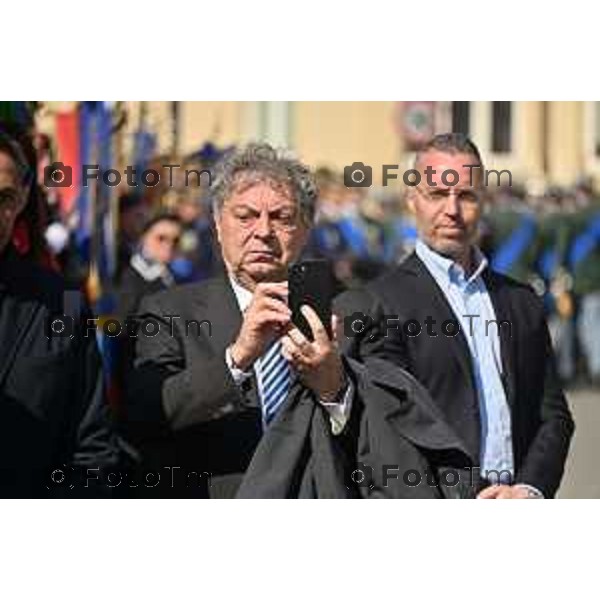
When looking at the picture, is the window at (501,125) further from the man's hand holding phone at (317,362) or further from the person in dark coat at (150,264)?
the person in dark coat at (150,264)

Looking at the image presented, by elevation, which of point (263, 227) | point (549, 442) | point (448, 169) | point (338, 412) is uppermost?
point (448, 169)

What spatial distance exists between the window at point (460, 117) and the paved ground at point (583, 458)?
0.78m

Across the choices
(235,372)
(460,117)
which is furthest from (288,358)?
(460,117)

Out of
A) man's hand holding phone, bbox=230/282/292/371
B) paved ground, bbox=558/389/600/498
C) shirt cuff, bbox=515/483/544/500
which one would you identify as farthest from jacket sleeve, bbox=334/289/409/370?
paved ground, bbox=558/389/600/498

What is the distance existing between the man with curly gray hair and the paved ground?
2.50ft

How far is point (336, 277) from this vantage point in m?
4.36

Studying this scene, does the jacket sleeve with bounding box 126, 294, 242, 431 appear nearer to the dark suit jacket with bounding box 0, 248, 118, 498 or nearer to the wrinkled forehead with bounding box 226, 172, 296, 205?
the dark suit jacket with bounding box 0, 248, 118, 498

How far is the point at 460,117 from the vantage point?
4.52 meters

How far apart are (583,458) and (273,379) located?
973 mm

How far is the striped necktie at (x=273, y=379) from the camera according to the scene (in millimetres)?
4055

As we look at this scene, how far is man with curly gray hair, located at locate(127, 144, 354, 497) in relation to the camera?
4.01 metres

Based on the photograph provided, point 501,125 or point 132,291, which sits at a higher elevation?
point 501,125

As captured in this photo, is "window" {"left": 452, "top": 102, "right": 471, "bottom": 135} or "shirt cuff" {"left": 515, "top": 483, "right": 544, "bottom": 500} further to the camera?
"window" {"left": 452, "top": 102, "right": 471, "bottom": 135}

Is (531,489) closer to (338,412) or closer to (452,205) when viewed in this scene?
(338,412)
